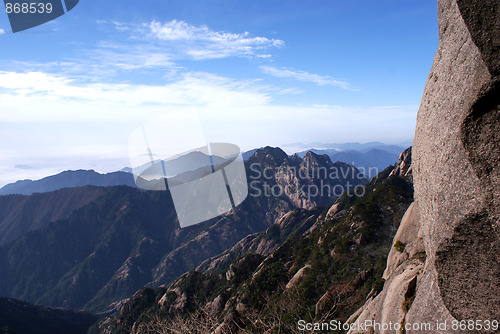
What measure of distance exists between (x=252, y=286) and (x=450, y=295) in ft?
156

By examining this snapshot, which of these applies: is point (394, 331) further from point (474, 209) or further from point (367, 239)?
point (367, 239)

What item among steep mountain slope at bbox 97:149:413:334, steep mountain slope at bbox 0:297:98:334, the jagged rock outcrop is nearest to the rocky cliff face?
steep mountain slope at bbox 97:149:413:334

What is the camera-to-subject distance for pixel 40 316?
11631cm

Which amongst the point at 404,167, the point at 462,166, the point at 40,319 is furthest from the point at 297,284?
the point at 40,319

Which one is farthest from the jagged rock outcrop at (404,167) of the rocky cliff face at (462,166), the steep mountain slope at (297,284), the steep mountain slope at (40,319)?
the steep mountain slope at (40,319)

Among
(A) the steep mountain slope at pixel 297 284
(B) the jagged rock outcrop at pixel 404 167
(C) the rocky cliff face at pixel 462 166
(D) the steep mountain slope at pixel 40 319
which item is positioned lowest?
(D) the steep mountain slope at pixel 40 319

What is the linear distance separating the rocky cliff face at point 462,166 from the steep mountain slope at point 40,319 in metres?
138

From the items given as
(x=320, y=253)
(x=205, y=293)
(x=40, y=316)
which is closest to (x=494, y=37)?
(x=320, y=253)

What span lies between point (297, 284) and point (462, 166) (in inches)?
1579

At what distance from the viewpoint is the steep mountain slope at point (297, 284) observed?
26394mm

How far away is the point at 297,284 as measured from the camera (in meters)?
42.6

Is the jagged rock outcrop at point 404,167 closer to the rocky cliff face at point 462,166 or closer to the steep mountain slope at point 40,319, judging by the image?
the rocky cliff face at point 462,166

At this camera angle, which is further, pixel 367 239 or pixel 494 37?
pixel 367 239

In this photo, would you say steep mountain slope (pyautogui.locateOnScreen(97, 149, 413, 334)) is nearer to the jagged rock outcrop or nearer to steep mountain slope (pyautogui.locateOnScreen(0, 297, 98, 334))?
the jagged rock outcrop
